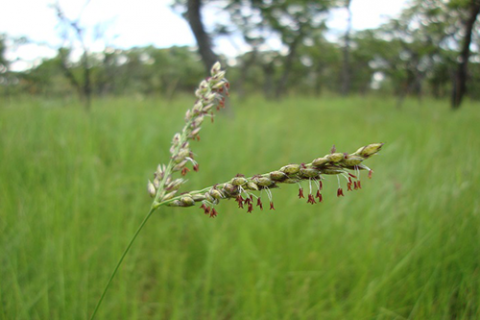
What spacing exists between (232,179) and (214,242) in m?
1.41

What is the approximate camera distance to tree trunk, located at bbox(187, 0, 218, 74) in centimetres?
747

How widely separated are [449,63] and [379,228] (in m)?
8.98

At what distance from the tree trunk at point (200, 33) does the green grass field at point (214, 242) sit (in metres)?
4.89

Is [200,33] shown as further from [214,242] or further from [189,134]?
[189,134]

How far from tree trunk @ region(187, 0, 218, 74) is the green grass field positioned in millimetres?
4889

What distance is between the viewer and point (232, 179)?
0.66 m

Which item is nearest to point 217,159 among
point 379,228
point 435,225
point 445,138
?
point 379,228

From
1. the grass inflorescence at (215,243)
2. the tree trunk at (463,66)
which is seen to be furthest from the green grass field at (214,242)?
the tree trunk at (463,66)

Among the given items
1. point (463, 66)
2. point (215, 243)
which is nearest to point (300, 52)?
point (463, 66)

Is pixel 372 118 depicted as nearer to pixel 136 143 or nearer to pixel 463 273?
pixel 136 143

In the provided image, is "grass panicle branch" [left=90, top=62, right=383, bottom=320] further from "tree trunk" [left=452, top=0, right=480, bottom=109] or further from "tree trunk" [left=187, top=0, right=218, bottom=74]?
"tree trunk" [left=452, top=0, right=480, bottom=109]

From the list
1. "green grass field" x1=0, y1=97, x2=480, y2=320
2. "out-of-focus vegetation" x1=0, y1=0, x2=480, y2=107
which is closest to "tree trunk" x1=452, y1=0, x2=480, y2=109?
"out-of-focus vegetation" x1=0, y1=0, x2=480, y2=107

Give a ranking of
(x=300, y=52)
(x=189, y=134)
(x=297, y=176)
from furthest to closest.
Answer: (x=300, y=52), (x=189, y=134), (x=297, y=176)

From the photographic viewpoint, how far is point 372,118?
7320 millimetres
